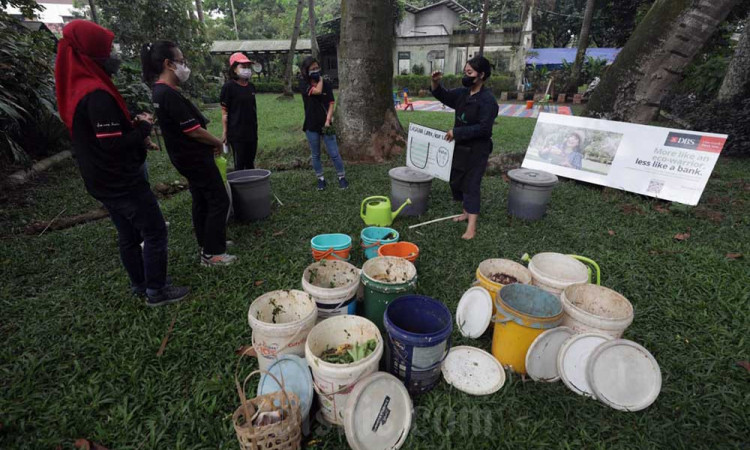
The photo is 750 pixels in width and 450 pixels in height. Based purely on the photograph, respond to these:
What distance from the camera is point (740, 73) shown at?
8.91 m

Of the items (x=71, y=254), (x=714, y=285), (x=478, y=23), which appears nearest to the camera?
(x=714, y=285)

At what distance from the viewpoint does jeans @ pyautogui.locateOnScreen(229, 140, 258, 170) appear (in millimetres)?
5117

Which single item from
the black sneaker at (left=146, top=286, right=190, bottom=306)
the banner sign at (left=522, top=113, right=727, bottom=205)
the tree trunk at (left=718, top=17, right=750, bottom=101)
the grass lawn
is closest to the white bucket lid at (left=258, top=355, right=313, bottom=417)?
the grass lawn

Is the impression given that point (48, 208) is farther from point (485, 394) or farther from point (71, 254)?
point (485, 394)

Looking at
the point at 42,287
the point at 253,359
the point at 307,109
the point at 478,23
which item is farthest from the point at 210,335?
the point at 478,23

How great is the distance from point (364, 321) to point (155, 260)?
1927 mm

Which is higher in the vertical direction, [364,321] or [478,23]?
[478,23]

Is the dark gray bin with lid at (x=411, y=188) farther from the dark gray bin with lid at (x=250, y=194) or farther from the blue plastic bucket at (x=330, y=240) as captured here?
the dark gray bin with lid at (x=250, y=194)

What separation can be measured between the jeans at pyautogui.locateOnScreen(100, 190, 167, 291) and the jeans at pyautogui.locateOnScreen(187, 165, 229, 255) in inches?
21.4

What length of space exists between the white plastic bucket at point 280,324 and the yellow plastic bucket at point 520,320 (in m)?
1.27

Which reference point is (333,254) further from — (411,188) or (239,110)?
(239,110)

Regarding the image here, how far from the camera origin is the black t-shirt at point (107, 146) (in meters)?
2.36

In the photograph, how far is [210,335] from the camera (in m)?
2.78

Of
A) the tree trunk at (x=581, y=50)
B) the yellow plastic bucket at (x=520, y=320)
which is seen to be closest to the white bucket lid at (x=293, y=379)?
the yellow plastic bucket at (x=520, y=320)
